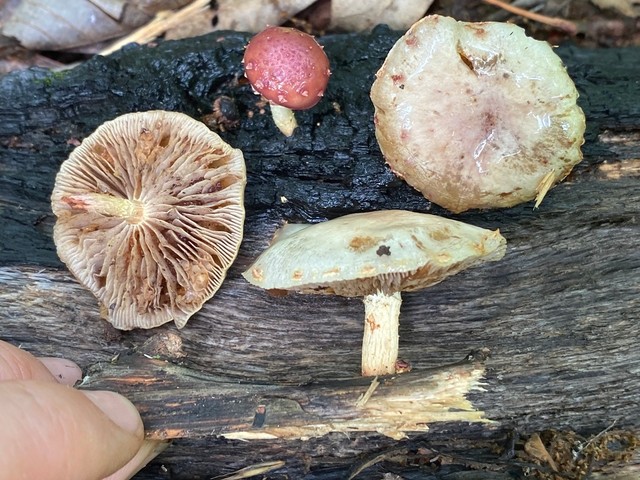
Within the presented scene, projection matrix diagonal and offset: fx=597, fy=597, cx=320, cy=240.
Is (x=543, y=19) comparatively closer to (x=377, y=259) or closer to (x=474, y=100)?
(x=474, y=100)

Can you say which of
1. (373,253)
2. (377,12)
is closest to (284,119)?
(377,12)

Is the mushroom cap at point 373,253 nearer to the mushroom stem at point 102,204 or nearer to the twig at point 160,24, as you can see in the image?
the mushroom stem at point 102,204

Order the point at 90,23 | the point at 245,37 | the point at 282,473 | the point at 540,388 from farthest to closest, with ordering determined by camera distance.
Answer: the point at 90,23, the point at 245,37, the point at 282,473, the point at 540,388

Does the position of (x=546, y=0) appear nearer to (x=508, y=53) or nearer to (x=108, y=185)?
(x=508, y=53)

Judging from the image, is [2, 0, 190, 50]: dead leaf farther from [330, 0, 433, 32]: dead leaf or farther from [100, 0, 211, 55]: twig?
[330, 0, 433, 32]: dead leaf

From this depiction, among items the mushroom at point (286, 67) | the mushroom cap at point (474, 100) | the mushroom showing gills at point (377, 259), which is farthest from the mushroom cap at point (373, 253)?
the mushroom at point (286, 67)

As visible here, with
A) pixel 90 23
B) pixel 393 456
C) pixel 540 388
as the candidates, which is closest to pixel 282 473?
pixel 393 456
